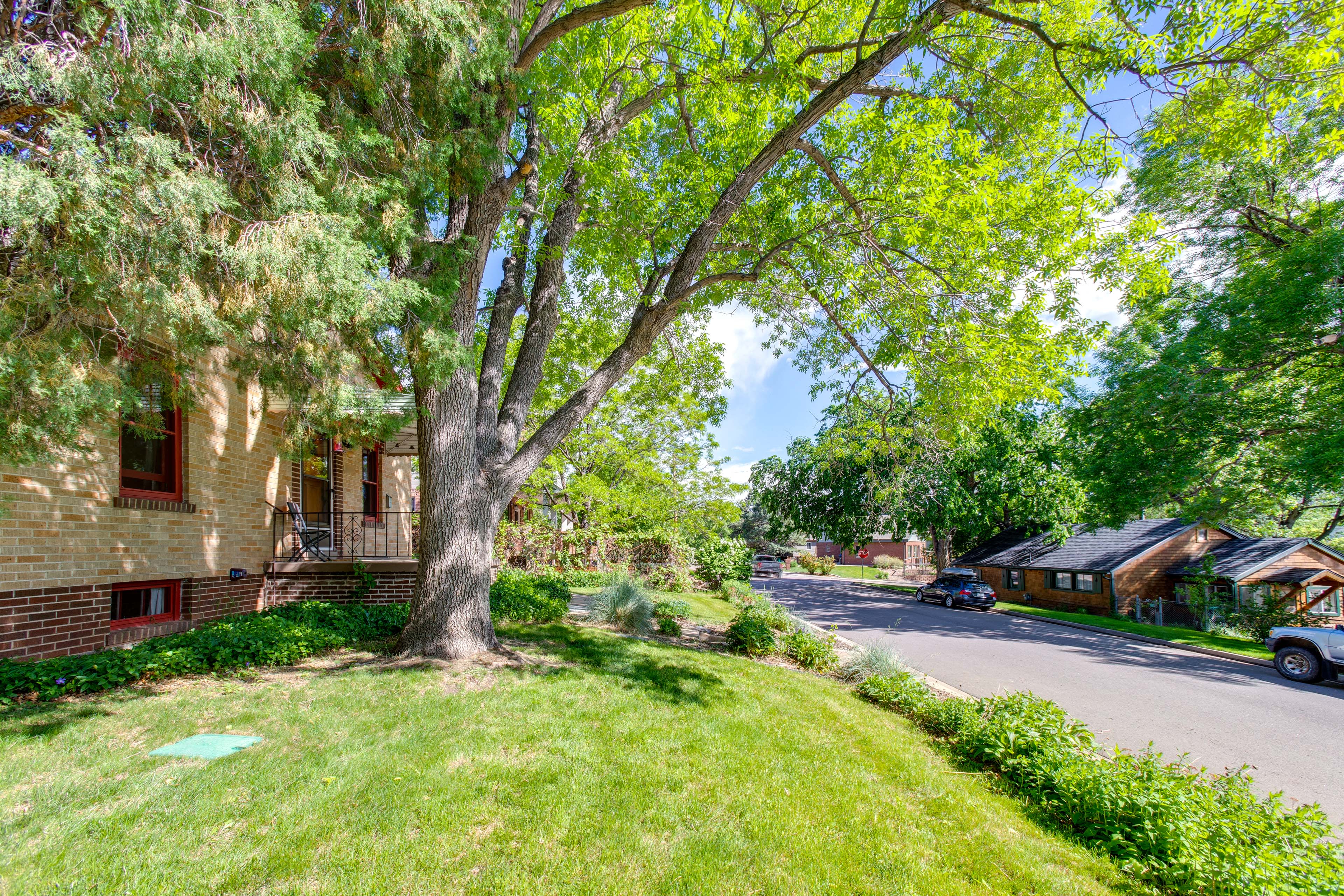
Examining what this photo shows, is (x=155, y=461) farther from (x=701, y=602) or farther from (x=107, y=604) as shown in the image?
(x=701, y=602)

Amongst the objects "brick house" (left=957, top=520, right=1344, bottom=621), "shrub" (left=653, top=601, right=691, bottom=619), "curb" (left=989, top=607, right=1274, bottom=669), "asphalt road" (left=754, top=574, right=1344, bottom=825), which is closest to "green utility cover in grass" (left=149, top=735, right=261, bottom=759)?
"shrub" (left=653, top=601, right=691, bottom=619)

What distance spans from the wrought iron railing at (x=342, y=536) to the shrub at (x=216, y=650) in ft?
4.46

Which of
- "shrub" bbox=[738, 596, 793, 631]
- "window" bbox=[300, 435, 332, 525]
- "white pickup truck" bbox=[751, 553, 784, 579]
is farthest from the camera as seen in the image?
"white pickup truck" bbox=[751, 553, 784, 579]

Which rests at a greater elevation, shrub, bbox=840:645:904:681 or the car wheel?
shrub, bbox=840:645:904:681

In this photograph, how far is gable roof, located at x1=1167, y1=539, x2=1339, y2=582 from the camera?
20453 millimetres

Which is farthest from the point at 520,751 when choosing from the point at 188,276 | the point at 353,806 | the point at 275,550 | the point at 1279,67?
the point at 1279,67

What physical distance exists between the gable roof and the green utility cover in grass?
2851 cm

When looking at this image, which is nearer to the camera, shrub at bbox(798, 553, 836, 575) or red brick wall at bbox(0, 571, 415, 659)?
red brick wall at bbox(0, 571, 415, 659)

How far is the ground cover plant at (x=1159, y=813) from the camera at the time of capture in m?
3.23

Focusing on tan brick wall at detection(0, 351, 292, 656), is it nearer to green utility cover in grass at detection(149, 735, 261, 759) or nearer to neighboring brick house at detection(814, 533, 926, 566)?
green utility cover in grass at detection(149, 735, 261, 759)

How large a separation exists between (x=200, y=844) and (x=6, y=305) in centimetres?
348

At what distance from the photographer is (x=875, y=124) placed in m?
7.43

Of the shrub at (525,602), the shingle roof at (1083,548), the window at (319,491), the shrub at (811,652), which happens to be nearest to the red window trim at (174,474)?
the window at (319,491)

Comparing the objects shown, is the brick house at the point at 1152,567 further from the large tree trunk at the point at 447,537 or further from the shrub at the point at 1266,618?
the large tree trunk at the point at 447,537
